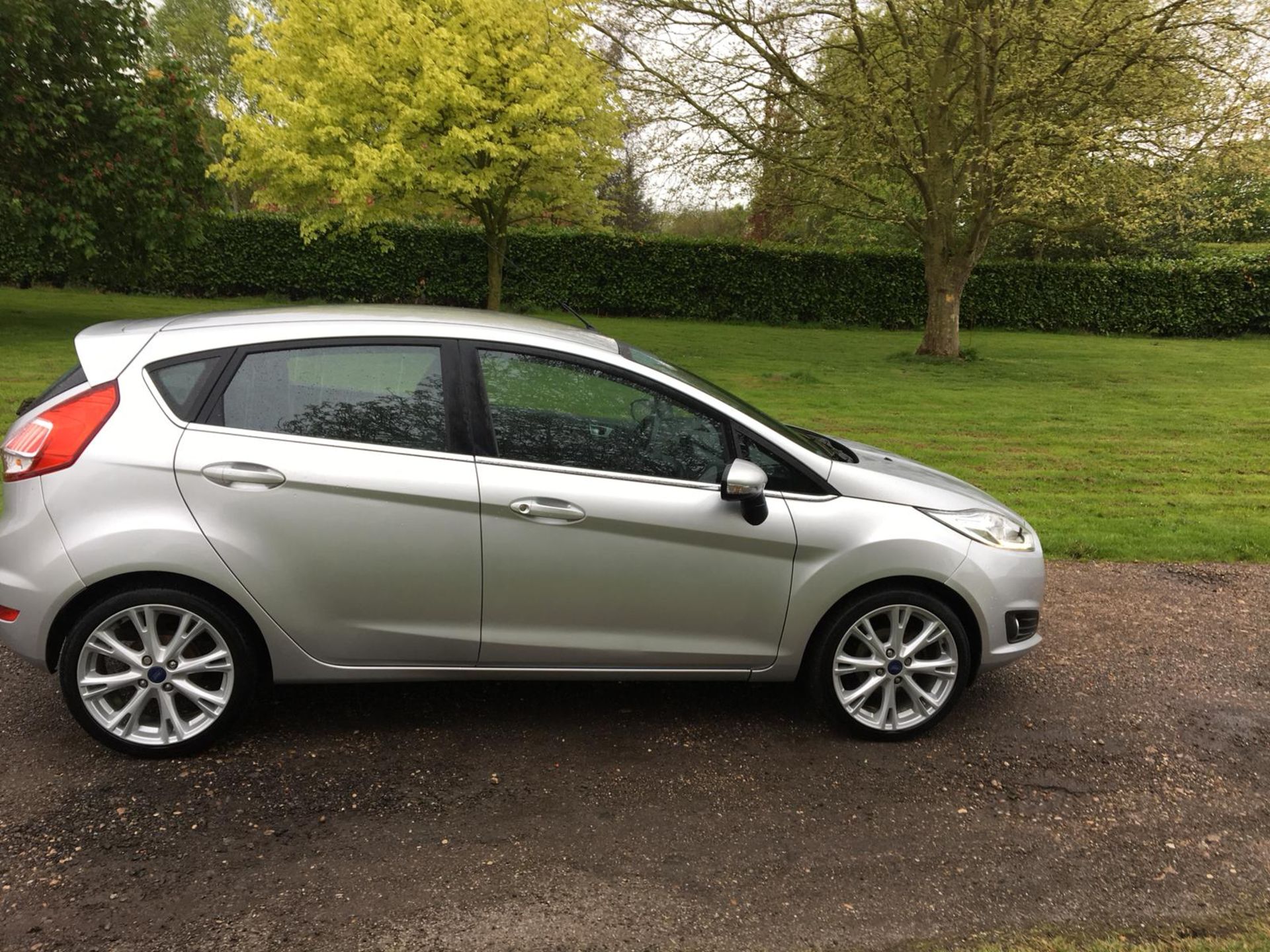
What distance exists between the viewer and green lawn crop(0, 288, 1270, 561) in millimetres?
8016

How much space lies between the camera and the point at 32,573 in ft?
11.3

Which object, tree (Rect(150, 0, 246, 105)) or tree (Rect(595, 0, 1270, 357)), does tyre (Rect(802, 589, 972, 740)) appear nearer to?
tree (Rect(595, 0, 1270, 357))

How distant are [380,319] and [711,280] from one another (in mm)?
25897

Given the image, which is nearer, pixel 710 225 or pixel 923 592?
pixel 923 592

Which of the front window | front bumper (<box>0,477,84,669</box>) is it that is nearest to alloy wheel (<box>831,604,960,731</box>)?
the front window

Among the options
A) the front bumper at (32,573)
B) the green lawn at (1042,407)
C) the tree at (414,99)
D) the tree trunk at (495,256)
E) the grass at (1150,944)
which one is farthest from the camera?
the tree trunk at (495,256)

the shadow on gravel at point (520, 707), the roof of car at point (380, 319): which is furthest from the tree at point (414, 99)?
the shadow on gravel at point (520, 707)

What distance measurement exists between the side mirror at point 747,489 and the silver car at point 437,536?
0.01 metres

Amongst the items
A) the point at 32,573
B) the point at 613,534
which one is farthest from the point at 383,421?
the point at 32,573

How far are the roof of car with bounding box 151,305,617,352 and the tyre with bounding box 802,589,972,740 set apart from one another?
1.47 metres

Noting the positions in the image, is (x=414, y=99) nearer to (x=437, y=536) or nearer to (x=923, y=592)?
(x=437, y=536)

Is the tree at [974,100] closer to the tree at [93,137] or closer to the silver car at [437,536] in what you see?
the tree at [93,137]

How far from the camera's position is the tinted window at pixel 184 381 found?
359 cm

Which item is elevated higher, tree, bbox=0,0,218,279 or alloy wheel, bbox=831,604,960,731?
tree, bbox=0,0,218,279
